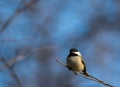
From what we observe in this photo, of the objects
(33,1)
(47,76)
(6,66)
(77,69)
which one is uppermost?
(47,76)

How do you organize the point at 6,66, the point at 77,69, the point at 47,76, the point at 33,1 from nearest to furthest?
the point at 6,66 → the point at 33,1 → the point at 77,69 → the point at 47,76

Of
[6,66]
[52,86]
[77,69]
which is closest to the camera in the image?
[6,66]

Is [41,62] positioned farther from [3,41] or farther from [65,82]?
[3,41]

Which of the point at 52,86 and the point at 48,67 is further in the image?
the point at 48,67

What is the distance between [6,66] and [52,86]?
451cm

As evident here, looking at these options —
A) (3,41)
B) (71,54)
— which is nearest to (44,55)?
(71,54)

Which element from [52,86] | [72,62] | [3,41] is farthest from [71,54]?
[3,41]

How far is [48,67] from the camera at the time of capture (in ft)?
25.0

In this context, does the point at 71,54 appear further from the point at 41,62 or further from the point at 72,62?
the point at 41,62

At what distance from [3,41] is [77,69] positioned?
94.5 inches

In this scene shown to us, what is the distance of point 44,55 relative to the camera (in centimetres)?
756

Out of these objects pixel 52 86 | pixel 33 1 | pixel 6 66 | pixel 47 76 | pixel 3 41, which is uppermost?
pixel 47 76

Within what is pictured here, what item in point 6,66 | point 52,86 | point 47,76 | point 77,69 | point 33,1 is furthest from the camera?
point 47,76

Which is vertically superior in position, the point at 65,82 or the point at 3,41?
the point at 65,82
